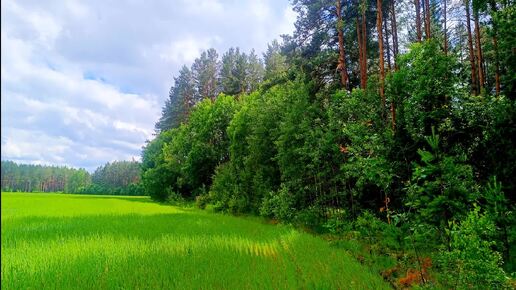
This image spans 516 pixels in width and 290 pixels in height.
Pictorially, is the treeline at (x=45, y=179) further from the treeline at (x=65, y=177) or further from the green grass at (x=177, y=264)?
the green grass at (x=177, y=264)

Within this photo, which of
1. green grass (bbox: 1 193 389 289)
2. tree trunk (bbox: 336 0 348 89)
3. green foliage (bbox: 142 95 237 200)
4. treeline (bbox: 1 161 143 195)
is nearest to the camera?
green grass (bbox: 1 193 389 289)

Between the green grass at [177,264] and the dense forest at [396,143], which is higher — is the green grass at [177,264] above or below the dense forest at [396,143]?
below

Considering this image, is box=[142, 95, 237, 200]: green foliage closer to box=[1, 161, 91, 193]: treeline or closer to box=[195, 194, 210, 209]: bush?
box=[195, 194, 210, 209]: bush

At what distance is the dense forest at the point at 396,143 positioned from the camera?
261 inches

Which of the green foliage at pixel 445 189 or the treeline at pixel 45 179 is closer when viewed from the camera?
the green foliage at pixel 445 189

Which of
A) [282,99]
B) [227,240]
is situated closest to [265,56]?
[282,99]

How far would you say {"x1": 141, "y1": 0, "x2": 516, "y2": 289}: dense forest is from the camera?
6.63 m

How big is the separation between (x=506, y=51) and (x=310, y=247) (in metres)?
7.78

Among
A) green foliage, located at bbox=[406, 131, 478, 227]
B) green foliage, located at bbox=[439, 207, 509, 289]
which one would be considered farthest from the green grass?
green foliage, located at bbox=[406, 131, 478, 227]

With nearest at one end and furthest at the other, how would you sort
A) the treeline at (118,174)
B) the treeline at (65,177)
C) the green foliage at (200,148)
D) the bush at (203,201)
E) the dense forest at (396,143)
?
the dense forest at (396,143)
the bush at (203,201)
the green foliage at (200,148)
the treeline at (118,174)
the treeline at (65,177)

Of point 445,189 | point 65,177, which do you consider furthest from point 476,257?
point 65,177

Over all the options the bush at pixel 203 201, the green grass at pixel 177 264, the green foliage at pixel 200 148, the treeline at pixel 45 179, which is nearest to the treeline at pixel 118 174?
the treeline at pixel 45 179

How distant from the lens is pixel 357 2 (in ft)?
62.5

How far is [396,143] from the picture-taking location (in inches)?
428
